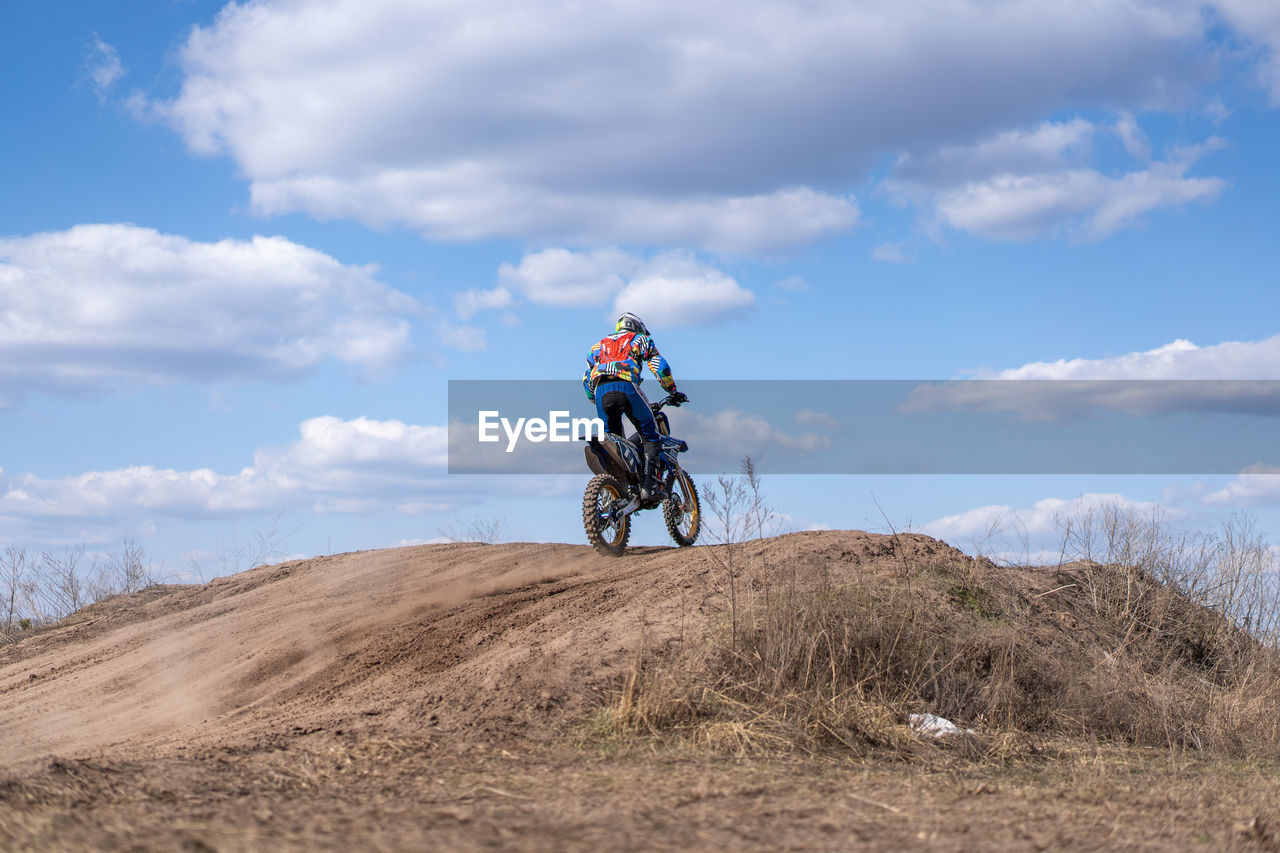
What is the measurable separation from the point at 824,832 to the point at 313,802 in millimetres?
2654

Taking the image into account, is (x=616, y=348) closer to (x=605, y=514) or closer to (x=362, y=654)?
(x=605, y=514)

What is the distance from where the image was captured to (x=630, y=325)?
1312 cm

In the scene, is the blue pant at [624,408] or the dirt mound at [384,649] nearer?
the dirt mound at [384,649]

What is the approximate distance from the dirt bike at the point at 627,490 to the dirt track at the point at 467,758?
517 millimetres

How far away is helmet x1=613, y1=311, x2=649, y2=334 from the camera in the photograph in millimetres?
13109

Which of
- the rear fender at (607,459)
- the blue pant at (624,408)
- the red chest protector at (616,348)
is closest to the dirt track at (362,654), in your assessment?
the rear fender at (607,459)

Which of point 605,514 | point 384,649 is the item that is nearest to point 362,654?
point 384,649

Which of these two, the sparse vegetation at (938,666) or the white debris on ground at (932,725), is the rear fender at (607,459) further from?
the white debris on ground at (932,725)

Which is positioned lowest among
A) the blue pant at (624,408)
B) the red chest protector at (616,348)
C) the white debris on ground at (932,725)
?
the white debris on ground at (932,725)

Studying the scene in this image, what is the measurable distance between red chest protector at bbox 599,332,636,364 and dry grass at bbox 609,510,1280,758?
3025mm

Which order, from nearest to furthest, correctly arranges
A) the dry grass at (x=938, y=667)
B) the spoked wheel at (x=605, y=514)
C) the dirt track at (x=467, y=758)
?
the dirt track at (x=467, y=758) → the dry grass at (x=938, y=667) → the spoked wheel at (x=605, y=514)

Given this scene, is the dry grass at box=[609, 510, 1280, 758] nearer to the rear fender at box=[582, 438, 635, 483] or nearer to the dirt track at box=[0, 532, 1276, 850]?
the dirt track at box=[0, 532, 1276, 850]

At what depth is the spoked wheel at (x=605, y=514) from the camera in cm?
1243

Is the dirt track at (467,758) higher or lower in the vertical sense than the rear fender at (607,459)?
lower
